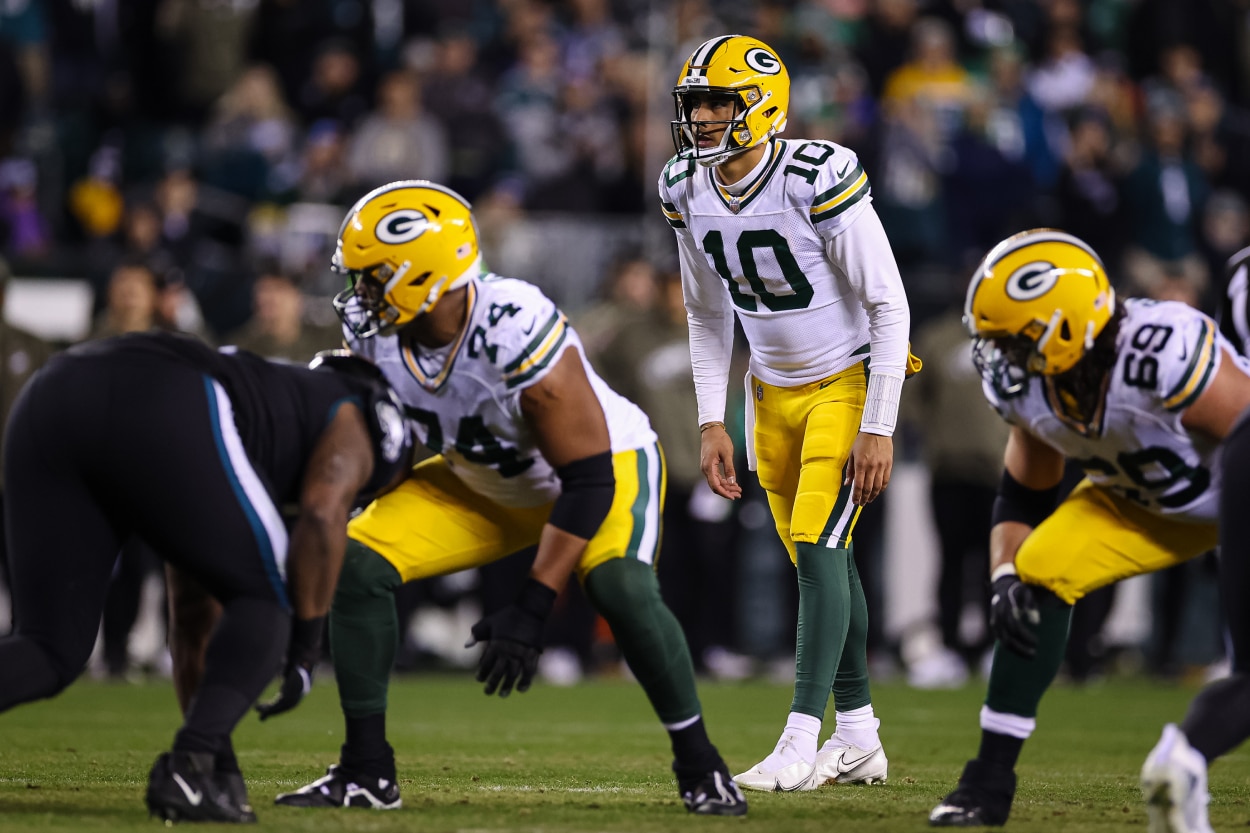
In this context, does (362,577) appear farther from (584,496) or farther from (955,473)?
(955,473)

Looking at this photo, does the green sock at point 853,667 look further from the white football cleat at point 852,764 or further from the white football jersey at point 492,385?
the white football jersey at point 492,385

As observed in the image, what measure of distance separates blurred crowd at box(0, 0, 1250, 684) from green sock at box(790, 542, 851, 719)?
203 inches

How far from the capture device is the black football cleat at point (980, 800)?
4305 millimetres

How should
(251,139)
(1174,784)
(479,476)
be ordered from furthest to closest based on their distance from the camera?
(251,139) → (479,476) → (1174,784)

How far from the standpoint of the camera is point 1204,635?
1134 cm

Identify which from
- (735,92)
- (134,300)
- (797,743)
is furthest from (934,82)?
(797,743)

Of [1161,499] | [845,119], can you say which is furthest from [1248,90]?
[1161,499]

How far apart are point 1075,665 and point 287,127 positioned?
6.55 meters

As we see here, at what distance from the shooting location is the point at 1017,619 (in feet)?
13.9

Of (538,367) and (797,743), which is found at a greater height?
(538,367)

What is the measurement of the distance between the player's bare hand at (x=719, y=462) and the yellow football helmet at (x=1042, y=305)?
1541 millimetres

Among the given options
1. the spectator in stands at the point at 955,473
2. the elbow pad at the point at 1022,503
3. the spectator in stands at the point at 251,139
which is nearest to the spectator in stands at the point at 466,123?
the spectator in stands at the point at 251,139

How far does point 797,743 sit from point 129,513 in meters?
2.20

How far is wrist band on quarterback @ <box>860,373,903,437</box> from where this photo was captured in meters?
5.30
